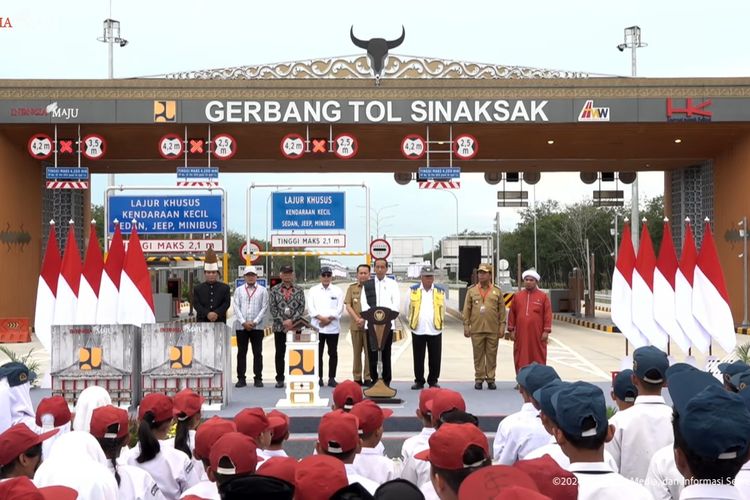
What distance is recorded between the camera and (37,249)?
83.2 feet

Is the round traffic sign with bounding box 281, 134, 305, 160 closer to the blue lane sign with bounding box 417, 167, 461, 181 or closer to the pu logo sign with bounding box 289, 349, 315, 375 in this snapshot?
the blue lane sign with bounding box 417, 167, 461, 181

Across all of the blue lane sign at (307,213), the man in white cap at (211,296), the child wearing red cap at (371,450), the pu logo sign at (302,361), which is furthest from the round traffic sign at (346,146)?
the child wearing red cap at (371,450)

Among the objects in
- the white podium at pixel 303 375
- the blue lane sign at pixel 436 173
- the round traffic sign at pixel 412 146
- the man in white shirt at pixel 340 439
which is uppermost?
the round traffic sign at pixel 412 146

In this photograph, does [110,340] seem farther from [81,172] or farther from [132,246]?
[81,172]

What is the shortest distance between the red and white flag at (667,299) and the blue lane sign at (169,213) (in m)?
9.40

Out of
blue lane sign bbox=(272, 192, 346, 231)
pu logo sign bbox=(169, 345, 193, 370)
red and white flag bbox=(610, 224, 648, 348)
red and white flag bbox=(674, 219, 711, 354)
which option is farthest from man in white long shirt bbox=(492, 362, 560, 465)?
blue lane sign bbox=(272, 192, 346, 231)

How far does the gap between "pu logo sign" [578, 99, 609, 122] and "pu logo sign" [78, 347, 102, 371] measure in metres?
14.9

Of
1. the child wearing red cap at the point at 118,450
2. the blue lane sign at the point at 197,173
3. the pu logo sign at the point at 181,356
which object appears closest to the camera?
the child wearing red cap at the point at 118,450

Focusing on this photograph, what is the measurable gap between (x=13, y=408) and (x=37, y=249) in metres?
19.8

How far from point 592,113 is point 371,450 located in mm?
18820

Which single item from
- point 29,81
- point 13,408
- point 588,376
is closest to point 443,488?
point 13,408

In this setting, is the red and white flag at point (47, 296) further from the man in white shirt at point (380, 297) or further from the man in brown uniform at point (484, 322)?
the man in brown uniform at point (484, 322)

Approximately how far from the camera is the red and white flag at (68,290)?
11.6 metres

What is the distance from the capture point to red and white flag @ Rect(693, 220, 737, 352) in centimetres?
1118
